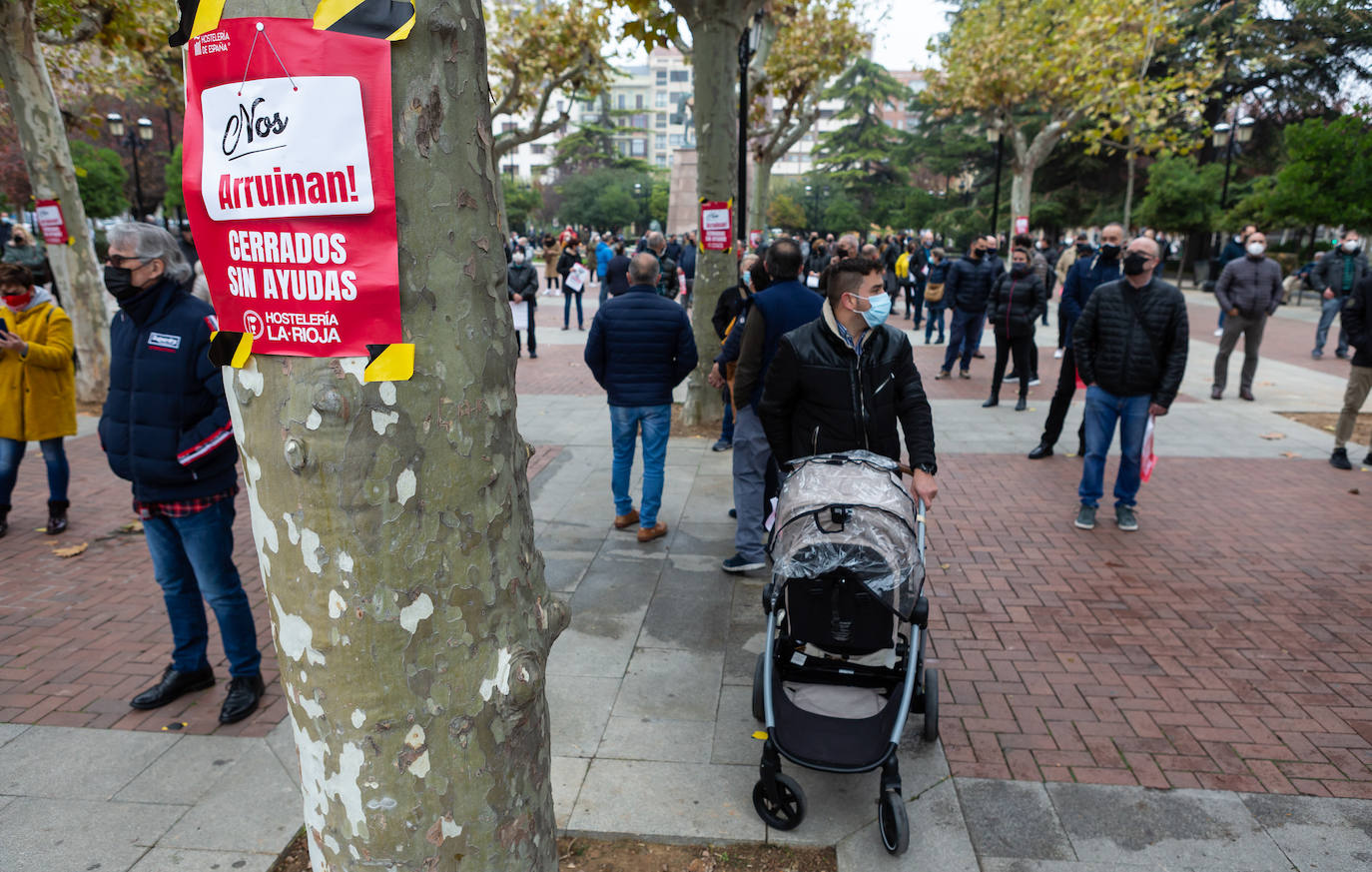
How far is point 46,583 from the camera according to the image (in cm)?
543

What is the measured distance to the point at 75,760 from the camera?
3.58 meters

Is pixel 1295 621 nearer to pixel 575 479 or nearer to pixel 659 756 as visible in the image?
pixel 659 756

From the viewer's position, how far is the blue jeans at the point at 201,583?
12.4 feet

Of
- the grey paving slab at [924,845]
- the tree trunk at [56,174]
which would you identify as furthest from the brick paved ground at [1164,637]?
the tree trunk at [56,174]

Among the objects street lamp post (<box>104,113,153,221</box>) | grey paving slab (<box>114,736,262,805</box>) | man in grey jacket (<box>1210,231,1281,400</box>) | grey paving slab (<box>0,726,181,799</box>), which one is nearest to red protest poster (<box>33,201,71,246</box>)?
grey paving slab (<box>0,726,181,799</box>)

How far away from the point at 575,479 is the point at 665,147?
358 ft

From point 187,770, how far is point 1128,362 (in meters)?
6.04

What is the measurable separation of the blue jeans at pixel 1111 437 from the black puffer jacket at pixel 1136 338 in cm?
10

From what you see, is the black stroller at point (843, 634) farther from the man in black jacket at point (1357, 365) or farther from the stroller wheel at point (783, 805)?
the man in black jacket at point (1357, 365)

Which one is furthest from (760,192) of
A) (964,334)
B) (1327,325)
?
(1327,325)

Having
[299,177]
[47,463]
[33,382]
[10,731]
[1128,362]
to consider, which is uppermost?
[299,177]

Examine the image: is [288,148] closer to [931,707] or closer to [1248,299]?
[931,707]

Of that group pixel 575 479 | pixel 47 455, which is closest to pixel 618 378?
pixel 575 479

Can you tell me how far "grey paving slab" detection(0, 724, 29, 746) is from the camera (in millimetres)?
3738
